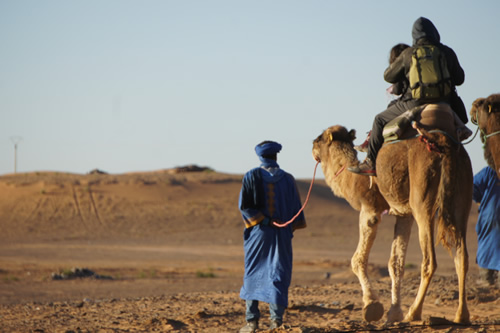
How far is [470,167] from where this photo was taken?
7258 millimetres

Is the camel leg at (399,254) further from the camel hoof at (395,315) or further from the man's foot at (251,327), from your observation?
the man's foot at (251,327)

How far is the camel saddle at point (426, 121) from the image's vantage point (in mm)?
7293

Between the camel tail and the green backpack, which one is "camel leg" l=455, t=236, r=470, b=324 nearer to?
the camel tail

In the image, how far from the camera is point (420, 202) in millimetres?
7184

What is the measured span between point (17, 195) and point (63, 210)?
3627 mm

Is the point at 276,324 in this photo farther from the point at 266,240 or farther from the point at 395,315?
the point at 395,315

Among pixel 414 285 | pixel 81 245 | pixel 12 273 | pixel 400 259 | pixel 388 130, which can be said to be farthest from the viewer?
pixel 81 245

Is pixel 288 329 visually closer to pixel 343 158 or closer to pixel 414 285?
pixel 343 158

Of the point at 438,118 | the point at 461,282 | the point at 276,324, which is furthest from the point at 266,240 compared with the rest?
the point at 438,118

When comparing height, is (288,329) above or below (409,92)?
below

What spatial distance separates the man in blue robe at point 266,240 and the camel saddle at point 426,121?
4.63ft

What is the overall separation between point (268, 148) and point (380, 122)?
1.27 meters

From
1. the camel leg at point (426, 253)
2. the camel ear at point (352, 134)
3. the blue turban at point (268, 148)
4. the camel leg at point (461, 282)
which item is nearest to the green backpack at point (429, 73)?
the camel leg at point (426, 253)

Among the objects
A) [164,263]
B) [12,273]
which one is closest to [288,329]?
[12,273]
